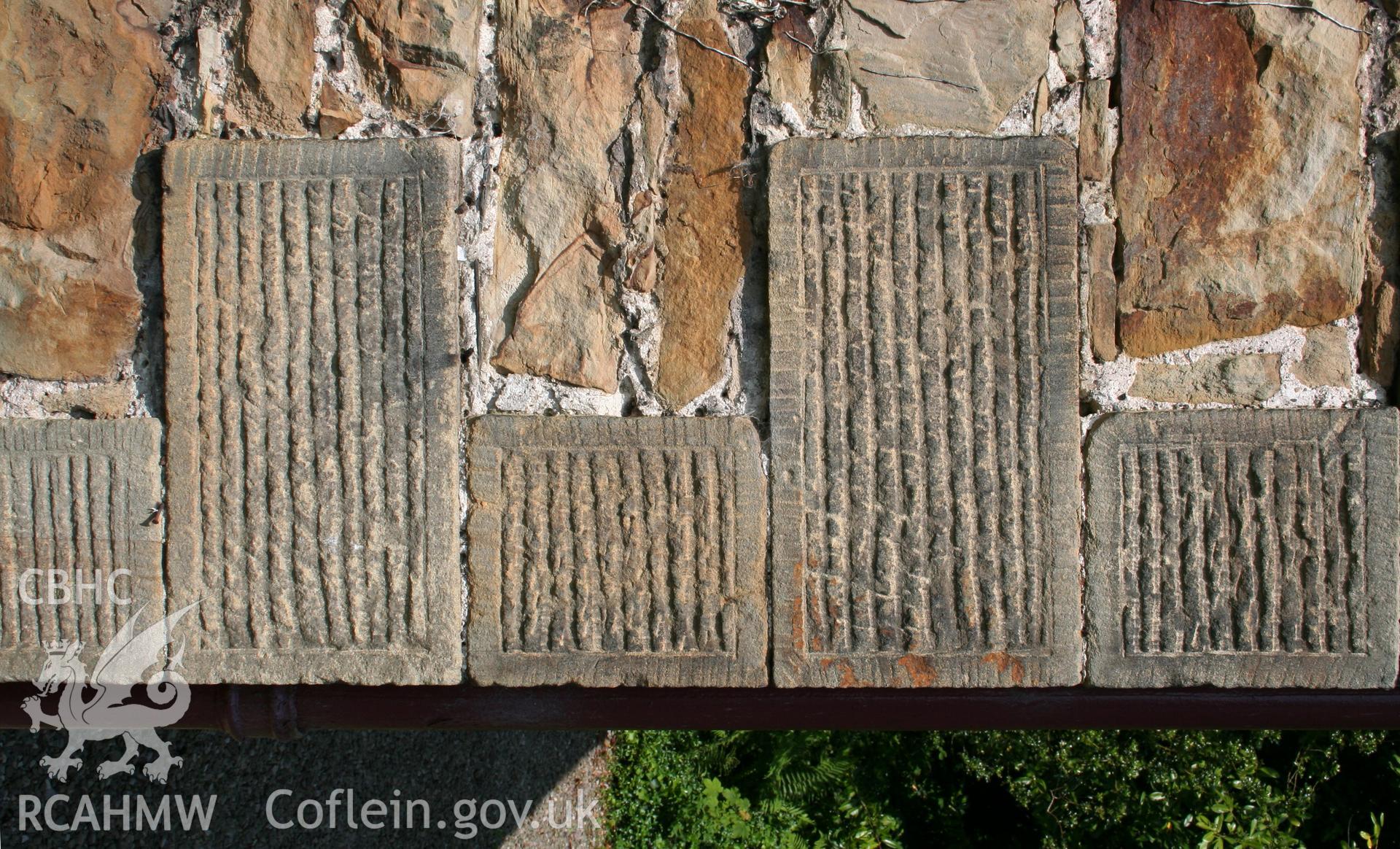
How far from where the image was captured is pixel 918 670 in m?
1.76

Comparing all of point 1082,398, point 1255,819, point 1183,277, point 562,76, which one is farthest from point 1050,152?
point 1255,819

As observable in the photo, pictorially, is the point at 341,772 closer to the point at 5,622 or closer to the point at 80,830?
the point at 80,830

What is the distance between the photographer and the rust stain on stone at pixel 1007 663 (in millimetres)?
1760

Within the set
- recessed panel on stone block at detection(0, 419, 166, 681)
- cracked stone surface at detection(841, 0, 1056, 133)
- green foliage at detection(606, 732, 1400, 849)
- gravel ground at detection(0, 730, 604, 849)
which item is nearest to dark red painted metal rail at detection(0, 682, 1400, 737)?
recessed panel on stone block at detection(0, 419, 166, 681)


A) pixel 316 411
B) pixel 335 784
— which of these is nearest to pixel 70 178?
pixel 316 411

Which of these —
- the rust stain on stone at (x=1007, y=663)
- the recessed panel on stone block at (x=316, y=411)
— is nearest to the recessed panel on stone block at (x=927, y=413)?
the rust stain on stone at (x=1007, y=663)

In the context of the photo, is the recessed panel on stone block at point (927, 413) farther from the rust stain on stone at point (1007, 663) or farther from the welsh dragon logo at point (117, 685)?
the welsh dragon logo at point (117, 685)

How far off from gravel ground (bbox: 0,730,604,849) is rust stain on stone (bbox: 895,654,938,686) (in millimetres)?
2979

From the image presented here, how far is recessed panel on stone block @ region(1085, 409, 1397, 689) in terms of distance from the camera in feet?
5.70

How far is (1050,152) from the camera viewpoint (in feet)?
5.76

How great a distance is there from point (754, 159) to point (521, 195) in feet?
1.46

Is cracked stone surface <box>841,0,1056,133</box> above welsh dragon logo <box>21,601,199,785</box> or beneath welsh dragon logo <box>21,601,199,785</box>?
above

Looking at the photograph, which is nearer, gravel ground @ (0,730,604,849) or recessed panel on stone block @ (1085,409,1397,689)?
recessed panel on stone block @ (1085,409,1397,689)

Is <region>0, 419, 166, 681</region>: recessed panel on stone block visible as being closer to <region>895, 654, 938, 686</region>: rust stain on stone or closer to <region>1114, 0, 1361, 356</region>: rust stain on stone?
<region>895, 654, 938, 686</region>: rust stain on stone
